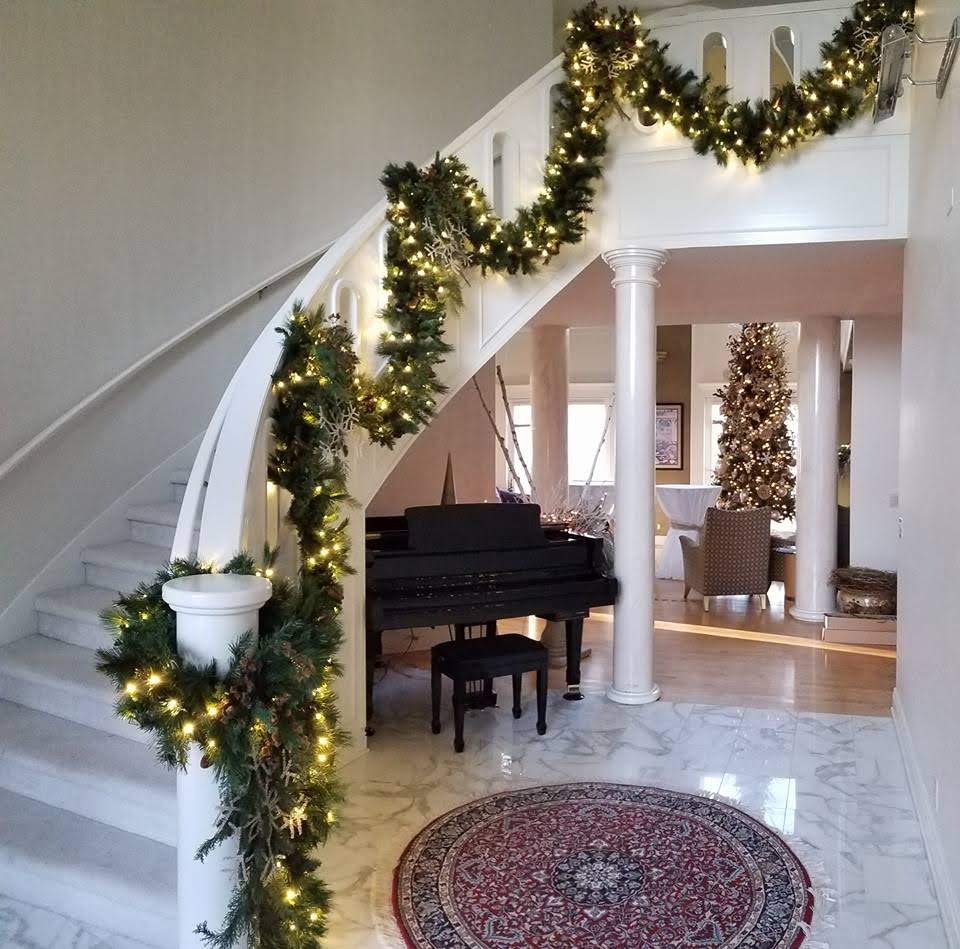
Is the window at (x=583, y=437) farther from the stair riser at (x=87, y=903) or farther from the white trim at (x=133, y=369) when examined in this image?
the stair riser at (x=87, y=903)

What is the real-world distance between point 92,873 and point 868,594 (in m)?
5.60

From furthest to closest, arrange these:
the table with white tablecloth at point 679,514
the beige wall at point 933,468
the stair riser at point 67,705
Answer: the table with white tablecloth at point 679,514 → the stair riser at point 67,705 → the beige wall at point 933,468

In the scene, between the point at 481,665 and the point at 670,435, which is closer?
the point at 481,665

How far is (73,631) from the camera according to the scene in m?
3.84

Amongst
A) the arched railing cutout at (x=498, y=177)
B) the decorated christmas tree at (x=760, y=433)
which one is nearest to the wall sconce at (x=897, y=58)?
the arched railing cutout at (x=498, y=177)

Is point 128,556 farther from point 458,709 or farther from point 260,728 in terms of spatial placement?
point 260,728

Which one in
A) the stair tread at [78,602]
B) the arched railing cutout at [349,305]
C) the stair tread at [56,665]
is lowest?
the stair tread at [56,665]

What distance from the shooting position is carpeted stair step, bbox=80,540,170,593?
3.97 metres

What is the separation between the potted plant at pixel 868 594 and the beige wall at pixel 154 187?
4.52m

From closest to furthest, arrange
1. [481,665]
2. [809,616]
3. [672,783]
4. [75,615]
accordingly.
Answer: [75,615], [672,783], [481,665], [809,616]

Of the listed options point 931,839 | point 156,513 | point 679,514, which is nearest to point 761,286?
point 679,514

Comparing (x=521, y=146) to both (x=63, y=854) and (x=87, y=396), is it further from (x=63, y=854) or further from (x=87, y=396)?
(x=63, y=854)

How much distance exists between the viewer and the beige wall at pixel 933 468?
2.95 metres

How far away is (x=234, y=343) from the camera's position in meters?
5.12
